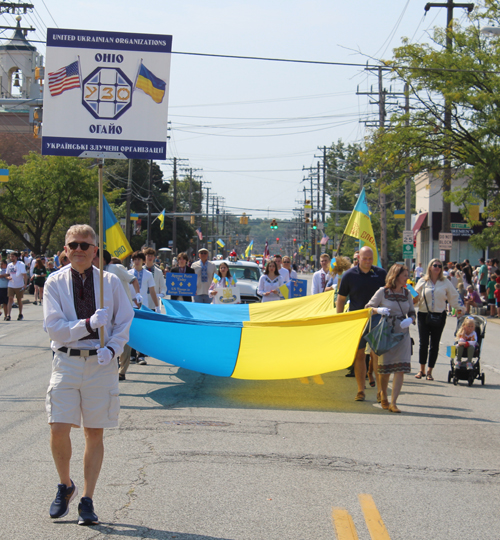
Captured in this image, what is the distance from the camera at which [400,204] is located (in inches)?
3570

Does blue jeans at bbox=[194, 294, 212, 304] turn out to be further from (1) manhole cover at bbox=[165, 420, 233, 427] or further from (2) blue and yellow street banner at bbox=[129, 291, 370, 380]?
(1) manhole cover at bbox=[165, 420, 233, 427]

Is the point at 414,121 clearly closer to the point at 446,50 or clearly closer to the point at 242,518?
the point at 446,50

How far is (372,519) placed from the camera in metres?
4.88

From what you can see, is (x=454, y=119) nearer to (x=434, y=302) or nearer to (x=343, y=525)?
(x=434, y=302)

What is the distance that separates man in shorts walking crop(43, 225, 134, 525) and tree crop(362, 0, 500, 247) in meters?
Result: 22.2

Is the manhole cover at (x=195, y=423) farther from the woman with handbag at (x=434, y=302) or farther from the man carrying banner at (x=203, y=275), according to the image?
the man carrying banner at (x=203, y=275)

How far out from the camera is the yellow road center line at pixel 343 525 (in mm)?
4562

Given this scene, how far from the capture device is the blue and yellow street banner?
9438 mm

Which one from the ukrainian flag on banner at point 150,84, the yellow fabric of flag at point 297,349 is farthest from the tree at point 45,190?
the yellow fabric of flag at point 297,349

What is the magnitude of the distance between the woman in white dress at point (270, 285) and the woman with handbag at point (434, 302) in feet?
10.7

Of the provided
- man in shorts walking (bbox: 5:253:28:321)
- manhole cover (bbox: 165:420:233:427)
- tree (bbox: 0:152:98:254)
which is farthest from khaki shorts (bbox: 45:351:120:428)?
tree (bbox: 0:152:98:254)

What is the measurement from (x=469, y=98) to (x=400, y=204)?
66.2 metres

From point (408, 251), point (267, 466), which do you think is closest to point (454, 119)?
point (408, 251)

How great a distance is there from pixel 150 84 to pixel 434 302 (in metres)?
6.42
